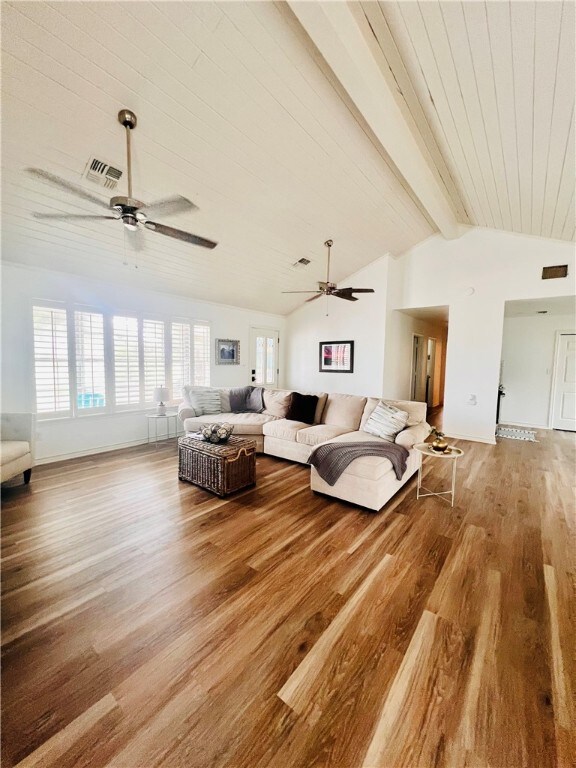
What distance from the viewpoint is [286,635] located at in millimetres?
1544

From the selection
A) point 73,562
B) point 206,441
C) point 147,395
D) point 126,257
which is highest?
point 126,257

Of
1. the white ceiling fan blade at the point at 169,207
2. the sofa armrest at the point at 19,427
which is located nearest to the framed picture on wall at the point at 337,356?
the white ceiling fan blade at the point at 169,207

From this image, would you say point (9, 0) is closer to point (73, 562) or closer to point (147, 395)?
point (73, 562)

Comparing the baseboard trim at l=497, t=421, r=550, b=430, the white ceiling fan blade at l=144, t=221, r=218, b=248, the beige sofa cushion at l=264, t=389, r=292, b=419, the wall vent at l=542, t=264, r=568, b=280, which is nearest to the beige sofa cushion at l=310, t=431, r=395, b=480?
the beige sofa cushion at l=264, t=389, r=292, b=419

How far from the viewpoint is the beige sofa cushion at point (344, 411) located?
4.09m

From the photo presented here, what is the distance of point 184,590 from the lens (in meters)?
1.83

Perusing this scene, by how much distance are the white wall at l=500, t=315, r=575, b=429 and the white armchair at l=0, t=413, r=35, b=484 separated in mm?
8349

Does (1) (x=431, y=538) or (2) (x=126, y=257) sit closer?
(1) (x=431, y=538)

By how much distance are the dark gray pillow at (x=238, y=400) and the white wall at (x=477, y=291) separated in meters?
3.67

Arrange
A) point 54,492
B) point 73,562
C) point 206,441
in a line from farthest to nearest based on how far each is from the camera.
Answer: point 206,441, point 54,492, point 73,562

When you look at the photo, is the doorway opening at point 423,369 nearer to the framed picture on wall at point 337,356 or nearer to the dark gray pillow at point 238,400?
the framed picture on wall at point 337,356

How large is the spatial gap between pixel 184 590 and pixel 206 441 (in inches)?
67.4

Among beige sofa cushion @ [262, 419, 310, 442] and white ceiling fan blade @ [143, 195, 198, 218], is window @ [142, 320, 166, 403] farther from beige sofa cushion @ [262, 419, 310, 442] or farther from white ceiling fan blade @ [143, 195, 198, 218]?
white ceiling fan blade @ [143, 195, 198, 218]

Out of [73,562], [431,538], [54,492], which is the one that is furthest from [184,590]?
[54,492]
